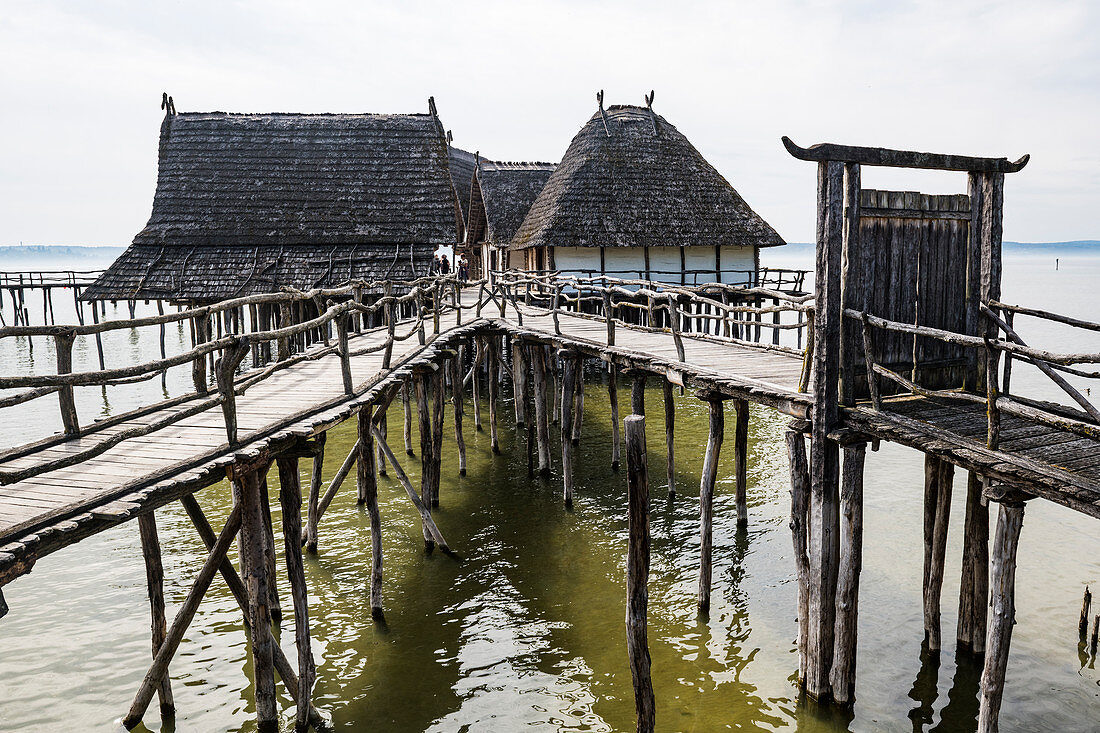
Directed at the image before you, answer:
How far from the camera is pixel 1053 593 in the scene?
7594mm

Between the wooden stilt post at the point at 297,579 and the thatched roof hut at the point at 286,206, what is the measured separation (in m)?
13.4

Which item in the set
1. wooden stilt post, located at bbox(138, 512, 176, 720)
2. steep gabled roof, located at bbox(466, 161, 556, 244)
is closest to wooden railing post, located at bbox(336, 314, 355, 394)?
wooden stilt post, located at bbox(138, 512, 176, 720)

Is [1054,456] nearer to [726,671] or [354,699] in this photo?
[726,671]

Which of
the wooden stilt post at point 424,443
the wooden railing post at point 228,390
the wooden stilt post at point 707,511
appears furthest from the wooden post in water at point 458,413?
the wooden railing post at point 228,390

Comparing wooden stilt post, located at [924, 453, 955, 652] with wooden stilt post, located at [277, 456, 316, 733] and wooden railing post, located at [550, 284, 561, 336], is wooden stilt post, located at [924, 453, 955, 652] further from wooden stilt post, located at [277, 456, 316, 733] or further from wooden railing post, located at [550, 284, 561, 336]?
wooden railing post, located at [550, 284, 561, 336]

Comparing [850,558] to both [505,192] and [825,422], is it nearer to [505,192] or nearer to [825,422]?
[825,422]

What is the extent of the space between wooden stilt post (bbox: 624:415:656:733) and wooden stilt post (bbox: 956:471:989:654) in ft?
8.25

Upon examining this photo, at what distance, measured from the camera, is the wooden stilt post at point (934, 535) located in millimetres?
6297

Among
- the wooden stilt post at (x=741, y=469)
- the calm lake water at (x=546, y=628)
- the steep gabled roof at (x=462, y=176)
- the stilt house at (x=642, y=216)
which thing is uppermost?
the steep gabled roof at (x=462, y=176)

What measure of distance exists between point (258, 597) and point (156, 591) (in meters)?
0.94

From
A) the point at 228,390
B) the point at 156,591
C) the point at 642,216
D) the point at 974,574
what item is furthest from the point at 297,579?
the point at 642,216

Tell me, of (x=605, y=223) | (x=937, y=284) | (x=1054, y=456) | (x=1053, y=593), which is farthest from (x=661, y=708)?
(x=605, y=223)

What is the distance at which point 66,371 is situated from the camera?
14.4 feet

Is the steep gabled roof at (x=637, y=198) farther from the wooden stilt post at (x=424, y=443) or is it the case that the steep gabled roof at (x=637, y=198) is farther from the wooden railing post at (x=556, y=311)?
the wooden stilt post at (x=424, y=443)
